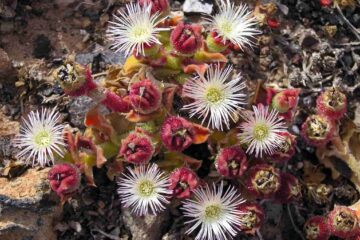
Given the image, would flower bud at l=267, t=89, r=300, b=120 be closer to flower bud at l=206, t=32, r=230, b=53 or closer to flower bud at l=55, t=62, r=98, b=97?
flower bud at l=206, t=32, r=230, b=53

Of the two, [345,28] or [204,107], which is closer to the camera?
[204,107]

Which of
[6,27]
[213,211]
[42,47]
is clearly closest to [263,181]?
[213,211]

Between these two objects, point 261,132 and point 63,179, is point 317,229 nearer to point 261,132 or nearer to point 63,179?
point 261,132

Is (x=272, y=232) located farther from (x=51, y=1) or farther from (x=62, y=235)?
(x=51, y=1)

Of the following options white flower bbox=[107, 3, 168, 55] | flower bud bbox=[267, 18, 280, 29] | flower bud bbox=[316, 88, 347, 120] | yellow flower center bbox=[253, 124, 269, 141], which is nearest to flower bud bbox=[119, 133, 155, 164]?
white flower bbox=[107, 3, 168, 55]

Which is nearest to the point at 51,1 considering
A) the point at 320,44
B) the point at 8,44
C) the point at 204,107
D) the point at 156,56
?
the point at 8,44

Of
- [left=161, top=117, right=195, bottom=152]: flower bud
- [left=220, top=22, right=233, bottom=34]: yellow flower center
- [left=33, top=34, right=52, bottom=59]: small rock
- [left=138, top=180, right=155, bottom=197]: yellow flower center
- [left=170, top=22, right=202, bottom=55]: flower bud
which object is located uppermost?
[left=33, top=34, right=52, bottom=59]: small rock

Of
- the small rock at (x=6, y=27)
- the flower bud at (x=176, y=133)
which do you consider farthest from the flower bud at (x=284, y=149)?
the small rock at (x=6, y=27)
